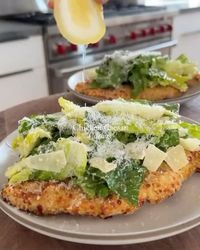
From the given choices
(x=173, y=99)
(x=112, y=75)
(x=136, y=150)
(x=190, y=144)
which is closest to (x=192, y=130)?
(x=190, y=144)

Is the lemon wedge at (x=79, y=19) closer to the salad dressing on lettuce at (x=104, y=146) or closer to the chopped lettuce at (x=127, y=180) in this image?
the salad dressing on lettuce at (x=104, y=146)

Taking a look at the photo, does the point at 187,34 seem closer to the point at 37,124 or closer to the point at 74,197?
the point at 37,124

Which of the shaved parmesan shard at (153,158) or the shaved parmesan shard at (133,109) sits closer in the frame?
the shaved parmesan shard at (153,158)

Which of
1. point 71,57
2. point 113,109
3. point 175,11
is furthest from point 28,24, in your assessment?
point 113,109

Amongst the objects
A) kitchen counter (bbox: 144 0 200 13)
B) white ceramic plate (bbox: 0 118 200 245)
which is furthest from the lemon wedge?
kitchen counter (bbox: 144 0 200 13)

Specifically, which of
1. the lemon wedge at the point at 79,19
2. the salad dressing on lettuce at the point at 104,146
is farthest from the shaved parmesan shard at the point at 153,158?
the lemon wedge at the point at 79,19

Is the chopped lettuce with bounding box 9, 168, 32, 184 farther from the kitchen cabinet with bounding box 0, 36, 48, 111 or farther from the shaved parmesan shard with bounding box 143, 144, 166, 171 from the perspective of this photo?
the kitchen cabinet with bounding box 0, 36, 48, 111

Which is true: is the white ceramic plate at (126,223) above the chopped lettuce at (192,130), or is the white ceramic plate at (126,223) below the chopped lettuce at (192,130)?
below
